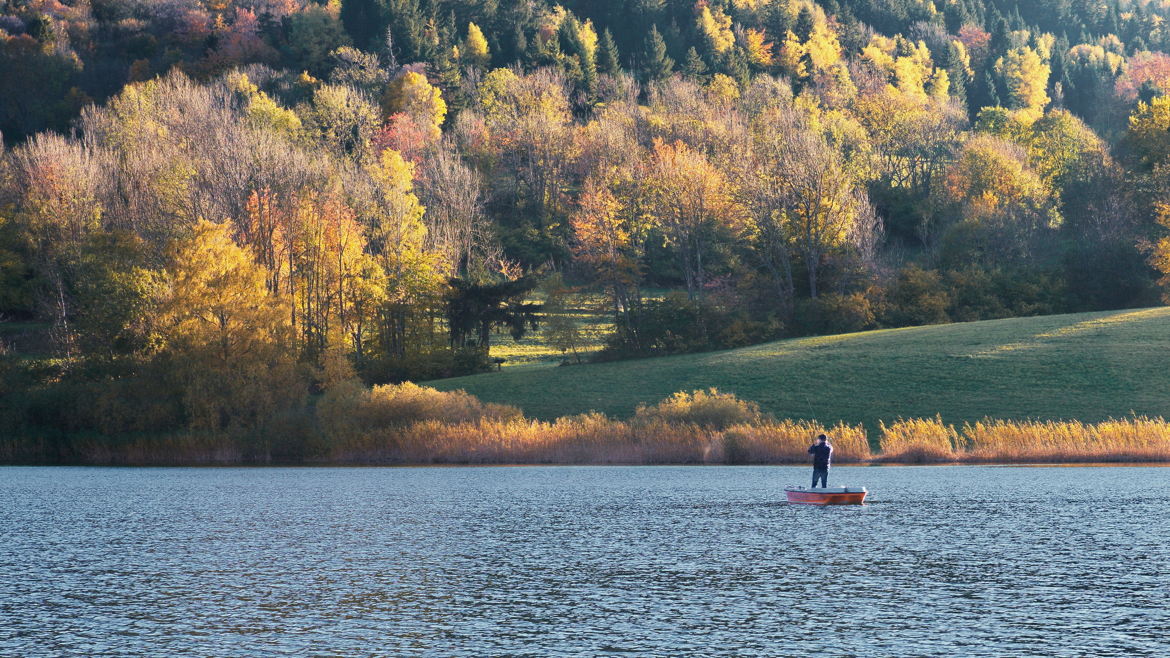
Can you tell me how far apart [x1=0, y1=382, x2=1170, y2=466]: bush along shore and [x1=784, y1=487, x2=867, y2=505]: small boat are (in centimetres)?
1591

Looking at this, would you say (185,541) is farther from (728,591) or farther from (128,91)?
(128,91)

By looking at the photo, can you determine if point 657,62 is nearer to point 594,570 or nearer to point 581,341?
point 581,341

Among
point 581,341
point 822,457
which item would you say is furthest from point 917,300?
point 822,457

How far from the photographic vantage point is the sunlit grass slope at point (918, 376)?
237ft

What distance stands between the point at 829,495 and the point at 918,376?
37.0m

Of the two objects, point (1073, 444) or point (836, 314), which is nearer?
point (1073, 444)

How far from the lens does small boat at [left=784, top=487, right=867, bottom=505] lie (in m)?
43.9

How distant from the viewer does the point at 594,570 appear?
30875 millimetres

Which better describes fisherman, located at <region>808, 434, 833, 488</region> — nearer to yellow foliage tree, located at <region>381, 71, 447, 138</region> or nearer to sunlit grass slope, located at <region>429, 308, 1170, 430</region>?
sunlit grass slope, located at <region>429, 308, 1170, 430</region>

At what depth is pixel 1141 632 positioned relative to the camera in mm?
22453

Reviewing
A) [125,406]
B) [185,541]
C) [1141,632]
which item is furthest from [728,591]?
[125,406]

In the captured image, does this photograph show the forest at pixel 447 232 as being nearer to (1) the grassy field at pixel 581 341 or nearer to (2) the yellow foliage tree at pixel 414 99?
(2) the yellow foliage tree at pixel 414 99

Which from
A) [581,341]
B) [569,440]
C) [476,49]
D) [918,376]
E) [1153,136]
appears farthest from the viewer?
[476,49]

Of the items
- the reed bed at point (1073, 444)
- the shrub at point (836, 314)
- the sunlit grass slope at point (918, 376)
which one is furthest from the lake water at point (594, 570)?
the shrub at point (836, 314)
